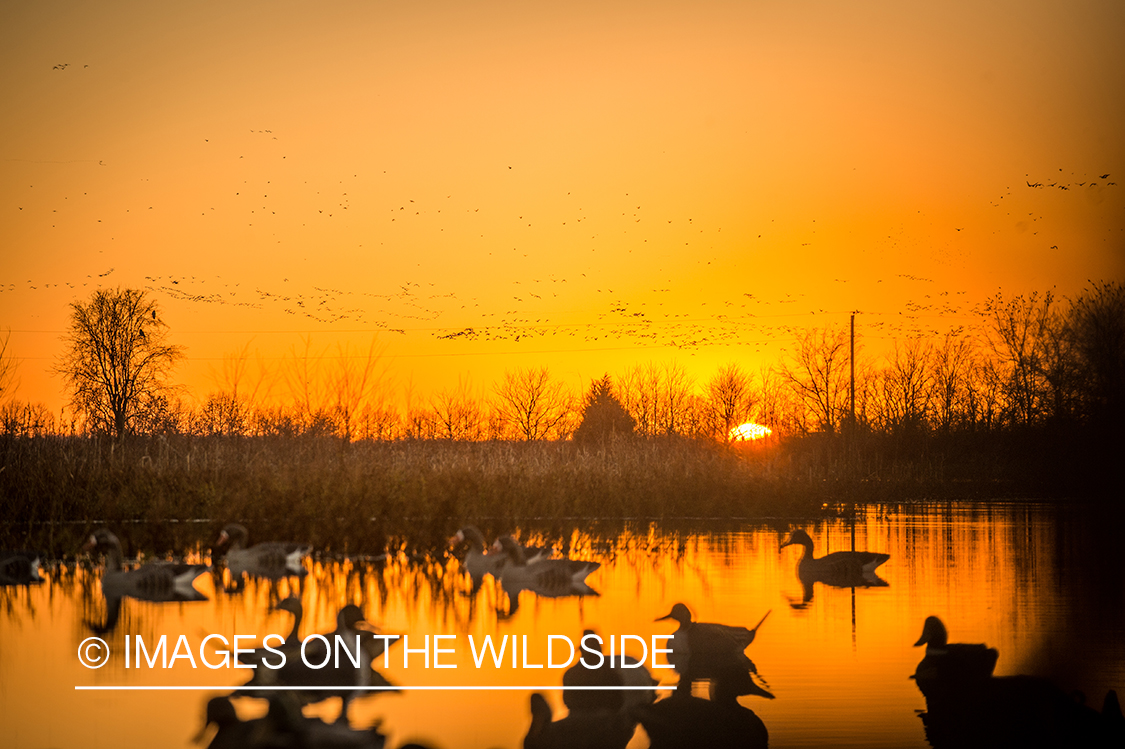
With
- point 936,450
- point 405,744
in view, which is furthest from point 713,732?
point 936,450

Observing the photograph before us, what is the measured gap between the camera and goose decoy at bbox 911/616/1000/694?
27.6ft

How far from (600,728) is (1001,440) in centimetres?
3952

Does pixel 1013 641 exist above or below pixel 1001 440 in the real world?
below

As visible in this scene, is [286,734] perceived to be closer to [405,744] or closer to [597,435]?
[405,744]

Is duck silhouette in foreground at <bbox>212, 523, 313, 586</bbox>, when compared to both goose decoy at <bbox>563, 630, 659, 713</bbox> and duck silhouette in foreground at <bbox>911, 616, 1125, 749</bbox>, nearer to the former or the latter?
goose decoy at <bbox>563, 630, 659, 713</bbox>

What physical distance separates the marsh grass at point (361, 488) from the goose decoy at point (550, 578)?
3.98m

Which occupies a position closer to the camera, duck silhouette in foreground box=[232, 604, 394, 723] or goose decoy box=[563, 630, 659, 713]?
goose decoy box=[563, 630, 659, 713]

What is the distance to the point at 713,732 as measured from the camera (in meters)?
7.36

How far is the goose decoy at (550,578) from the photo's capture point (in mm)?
13492

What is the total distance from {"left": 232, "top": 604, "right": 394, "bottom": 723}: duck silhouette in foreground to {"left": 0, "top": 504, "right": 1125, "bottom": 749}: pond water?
0.18 metres

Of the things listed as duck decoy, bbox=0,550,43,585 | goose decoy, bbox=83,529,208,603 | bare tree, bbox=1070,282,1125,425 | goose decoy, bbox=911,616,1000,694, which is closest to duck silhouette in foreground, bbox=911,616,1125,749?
goose decoy, bbox=911,616,1000,694

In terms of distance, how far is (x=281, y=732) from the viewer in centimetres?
632

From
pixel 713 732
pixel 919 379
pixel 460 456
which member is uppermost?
pixel 919 379

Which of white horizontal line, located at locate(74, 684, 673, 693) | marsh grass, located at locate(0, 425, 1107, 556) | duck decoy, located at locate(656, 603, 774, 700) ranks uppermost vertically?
marsh grass, located at locate(0, 425, 1107, 556)
